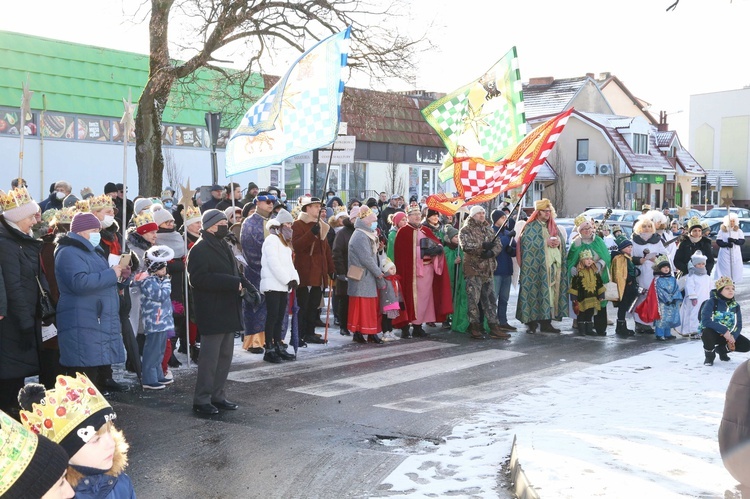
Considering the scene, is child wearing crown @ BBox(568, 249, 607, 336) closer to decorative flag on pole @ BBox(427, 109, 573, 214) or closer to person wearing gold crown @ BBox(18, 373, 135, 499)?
decorative flag on pole @ BBox(427, 109, 573, 214)

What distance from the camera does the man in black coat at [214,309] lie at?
27.2ft

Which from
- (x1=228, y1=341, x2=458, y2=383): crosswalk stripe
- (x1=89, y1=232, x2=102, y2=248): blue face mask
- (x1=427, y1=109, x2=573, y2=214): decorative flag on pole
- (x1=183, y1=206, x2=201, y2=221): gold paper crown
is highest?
(x1=427, y1=109, x2=573, y2=214): decorative flag on pole

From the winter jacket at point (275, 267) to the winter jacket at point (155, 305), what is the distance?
156cm

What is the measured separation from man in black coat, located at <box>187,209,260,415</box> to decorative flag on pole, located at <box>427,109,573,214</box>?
16.6 feet

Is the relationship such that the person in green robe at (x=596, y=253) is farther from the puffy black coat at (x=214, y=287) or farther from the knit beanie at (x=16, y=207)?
the knit beanie at (x=16, y=207)

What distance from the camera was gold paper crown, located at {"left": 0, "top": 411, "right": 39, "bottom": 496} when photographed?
2.64 metres

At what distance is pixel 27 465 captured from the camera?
2.69 meters

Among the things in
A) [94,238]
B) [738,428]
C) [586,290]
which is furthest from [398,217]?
[738,428]

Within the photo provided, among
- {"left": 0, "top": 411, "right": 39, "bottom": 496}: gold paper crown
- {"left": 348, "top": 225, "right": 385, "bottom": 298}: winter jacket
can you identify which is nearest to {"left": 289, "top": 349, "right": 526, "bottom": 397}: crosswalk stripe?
{"left": 348, "top": 225, "right": 385, "bottom": 298}: winter jacket

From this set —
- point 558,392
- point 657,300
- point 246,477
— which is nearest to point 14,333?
point 246,477

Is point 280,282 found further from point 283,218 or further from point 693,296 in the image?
point 693,296

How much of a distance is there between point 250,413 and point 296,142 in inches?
149

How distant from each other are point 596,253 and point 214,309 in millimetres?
7365

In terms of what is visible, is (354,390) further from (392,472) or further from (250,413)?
(392,472)
